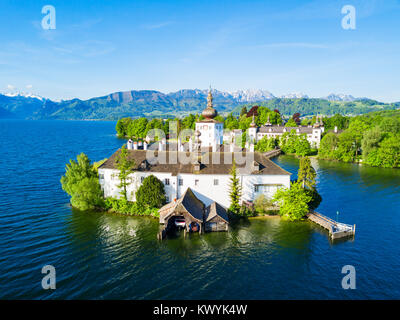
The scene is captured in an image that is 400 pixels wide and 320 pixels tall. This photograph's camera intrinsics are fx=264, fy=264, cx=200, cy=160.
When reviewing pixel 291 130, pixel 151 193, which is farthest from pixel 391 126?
pixel 151 193

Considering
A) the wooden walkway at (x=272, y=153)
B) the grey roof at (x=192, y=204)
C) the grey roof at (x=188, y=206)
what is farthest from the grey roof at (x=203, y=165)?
the wooden walkway at (x=272, y=153)

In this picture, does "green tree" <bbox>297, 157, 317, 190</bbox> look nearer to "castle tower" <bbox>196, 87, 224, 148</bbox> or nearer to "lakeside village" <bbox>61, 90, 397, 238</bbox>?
"lakeside village" <bbox>61, 90, 397, 238</bbox>

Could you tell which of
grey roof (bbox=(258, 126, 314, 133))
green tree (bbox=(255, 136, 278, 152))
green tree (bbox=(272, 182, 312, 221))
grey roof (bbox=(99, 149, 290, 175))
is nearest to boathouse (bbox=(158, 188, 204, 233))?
grey roof (bbox=(99, 149, 290, 175))

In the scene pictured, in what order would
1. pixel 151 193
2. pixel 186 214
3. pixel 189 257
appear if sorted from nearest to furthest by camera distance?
pixel 189 257 < pixel 186 214 < pixel 151 193

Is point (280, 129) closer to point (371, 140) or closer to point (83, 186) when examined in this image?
point (371, 140)

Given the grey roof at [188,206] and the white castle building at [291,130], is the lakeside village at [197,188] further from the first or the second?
the white castle building at [291,130]
